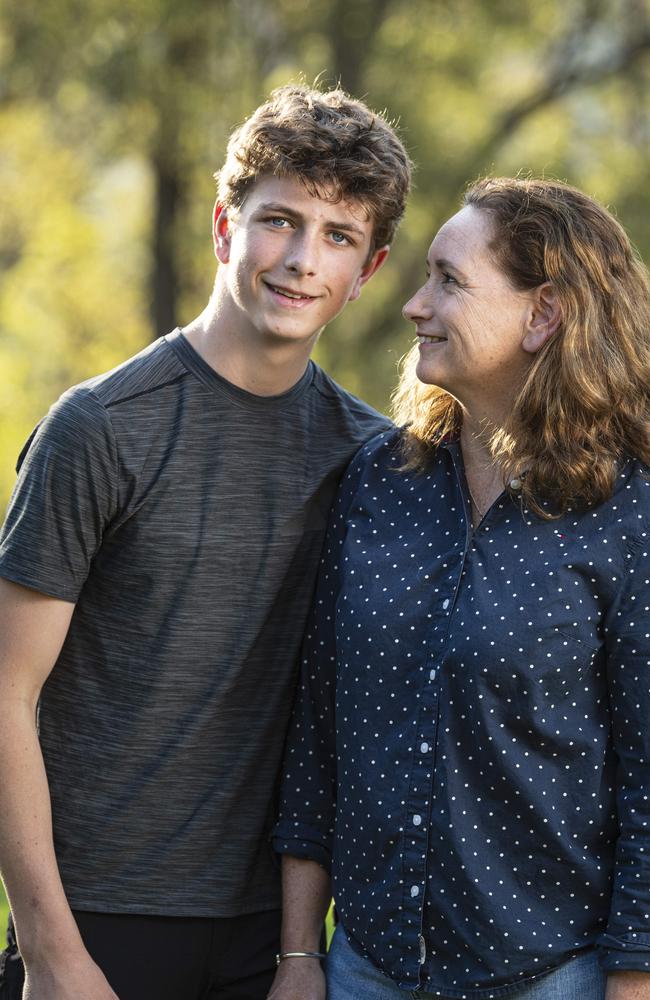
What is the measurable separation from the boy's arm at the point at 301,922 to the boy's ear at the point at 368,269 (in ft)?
3.87

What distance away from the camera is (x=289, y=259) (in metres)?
2.59

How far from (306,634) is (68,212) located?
533 inches

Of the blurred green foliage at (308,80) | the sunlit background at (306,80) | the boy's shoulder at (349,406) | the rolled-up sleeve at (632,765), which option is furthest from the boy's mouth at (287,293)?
the sunlit background at (306,80)

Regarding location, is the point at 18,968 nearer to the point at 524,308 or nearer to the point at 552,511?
the point at 552,511

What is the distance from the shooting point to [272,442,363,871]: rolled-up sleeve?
263 cm

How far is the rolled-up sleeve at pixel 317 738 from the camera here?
8.63 feet

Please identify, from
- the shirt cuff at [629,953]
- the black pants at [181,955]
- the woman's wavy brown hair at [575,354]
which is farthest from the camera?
the black pants at [181,955]

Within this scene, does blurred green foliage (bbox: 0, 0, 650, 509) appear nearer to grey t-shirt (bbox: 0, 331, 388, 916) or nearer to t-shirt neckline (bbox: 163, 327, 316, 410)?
t-shirt neckline (bbox: 163, 327, 316, 410)

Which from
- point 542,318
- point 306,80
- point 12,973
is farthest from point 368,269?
point 306,80

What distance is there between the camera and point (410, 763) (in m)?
2.35

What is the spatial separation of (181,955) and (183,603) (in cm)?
72

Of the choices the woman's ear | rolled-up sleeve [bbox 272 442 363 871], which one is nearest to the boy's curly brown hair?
the woman's ear

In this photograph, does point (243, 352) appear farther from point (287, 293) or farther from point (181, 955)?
point (181, 955)

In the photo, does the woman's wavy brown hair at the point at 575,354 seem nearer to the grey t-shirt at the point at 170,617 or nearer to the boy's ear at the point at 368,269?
the boy's ear at the point at 368,269
